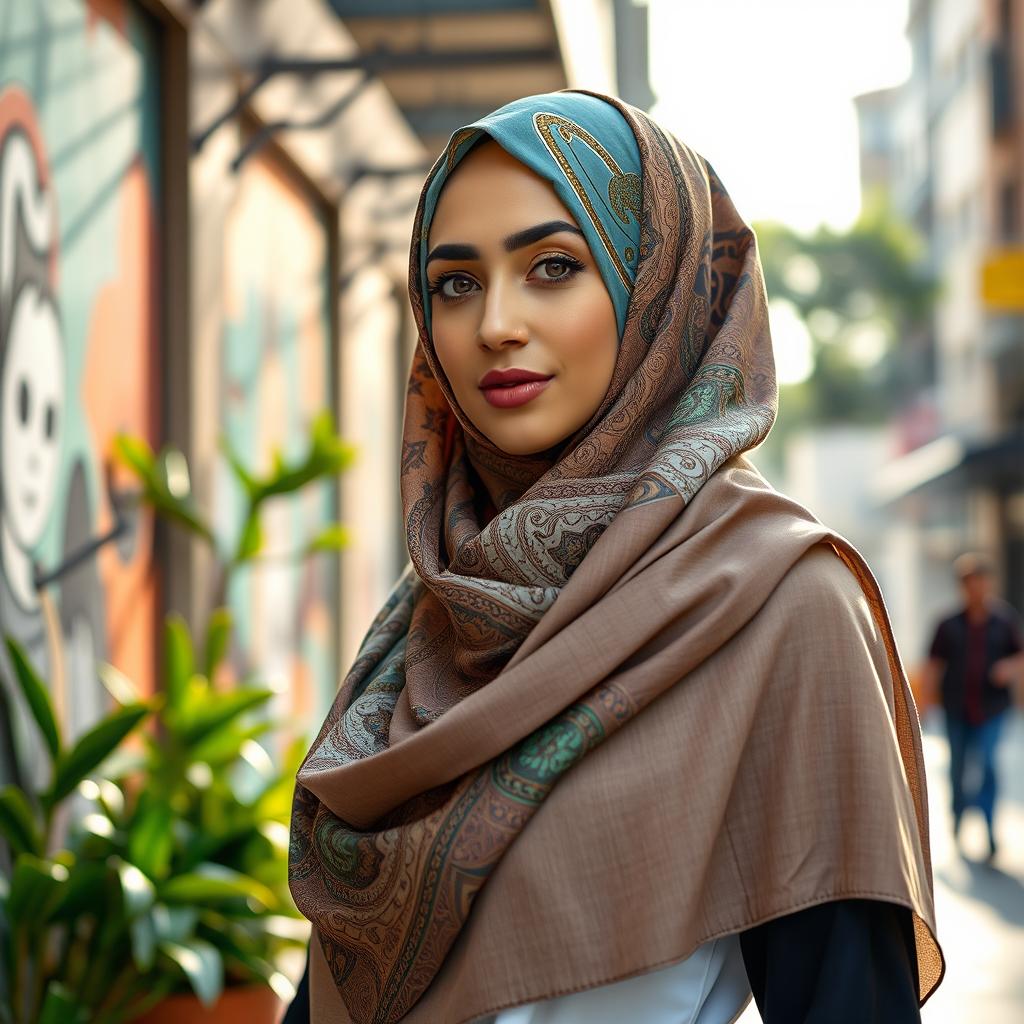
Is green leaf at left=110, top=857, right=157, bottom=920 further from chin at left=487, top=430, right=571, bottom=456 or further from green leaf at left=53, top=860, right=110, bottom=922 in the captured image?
chin at left=487, top=430, right=571, bottom=456

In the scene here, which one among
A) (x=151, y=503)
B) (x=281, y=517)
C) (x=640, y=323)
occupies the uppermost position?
(x=640, y=323)

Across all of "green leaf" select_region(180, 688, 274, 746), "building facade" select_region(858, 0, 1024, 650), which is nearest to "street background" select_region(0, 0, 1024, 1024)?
"green leaf" select_region(180, 688, 274, 746)

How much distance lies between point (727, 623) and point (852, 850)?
0.78ft

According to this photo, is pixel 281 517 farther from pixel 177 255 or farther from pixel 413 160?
pixel 413 160

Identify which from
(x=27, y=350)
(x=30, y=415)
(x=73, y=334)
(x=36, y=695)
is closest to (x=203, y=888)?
(x=36, y=695)

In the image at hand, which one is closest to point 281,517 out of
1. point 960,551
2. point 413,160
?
point 413,160

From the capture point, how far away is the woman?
4.56 feet

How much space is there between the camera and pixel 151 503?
14.2 feet

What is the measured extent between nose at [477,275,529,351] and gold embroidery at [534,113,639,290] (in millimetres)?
115

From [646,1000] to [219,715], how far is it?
2.56m

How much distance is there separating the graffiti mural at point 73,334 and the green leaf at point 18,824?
238 mm

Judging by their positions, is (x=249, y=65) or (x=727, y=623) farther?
(x=249, y=65)

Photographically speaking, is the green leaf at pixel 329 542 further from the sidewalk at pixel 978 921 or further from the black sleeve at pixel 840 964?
the black sleeve at pixel 840 964

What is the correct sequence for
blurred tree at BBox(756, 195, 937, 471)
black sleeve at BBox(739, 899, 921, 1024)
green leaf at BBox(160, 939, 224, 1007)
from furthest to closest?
blurred tree at BBox(756, 195, 937, 471) → green leaf at BBox(160, 939, 224, 1007) → black sleeve at BBox(739, 899, 921, 1024)
